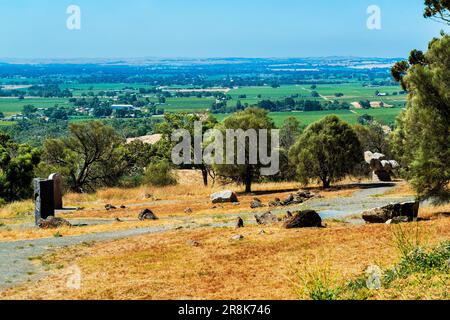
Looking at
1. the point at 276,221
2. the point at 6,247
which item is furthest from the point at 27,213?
the point at 276,221

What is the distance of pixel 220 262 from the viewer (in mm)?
14555

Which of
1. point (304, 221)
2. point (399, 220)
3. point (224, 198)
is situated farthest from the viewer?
point (224, 198)

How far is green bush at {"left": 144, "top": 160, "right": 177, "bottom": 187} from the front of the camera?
46688 millimetres

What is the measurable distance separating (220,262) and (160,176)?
32674 millimetres

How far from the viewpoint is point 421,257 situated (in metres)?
10.9

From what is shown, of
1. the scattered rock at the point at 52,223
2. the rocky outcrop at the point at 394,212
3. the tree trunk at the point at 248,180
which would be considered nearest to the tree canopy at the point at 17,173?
the tree trunk at the point at 248,180

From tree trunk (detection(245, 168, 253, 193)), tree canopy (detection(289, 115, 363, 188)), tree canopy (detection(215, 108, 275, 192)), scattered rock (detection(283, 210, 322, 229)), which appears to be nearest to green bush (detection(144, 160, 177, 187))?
tree canopy (detection(215, 108, 275, 192))

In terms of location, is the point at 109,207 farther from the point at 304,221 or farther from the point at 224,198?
the point at 304,221

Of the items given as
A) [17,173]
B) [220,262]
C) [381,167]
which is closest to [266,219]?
[220,262]

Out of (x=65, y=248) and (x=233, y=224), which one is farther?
(x=233, y=224)

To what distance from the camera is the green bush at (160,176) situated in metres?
46.7

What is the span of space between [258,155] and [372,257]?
86.2 ft
